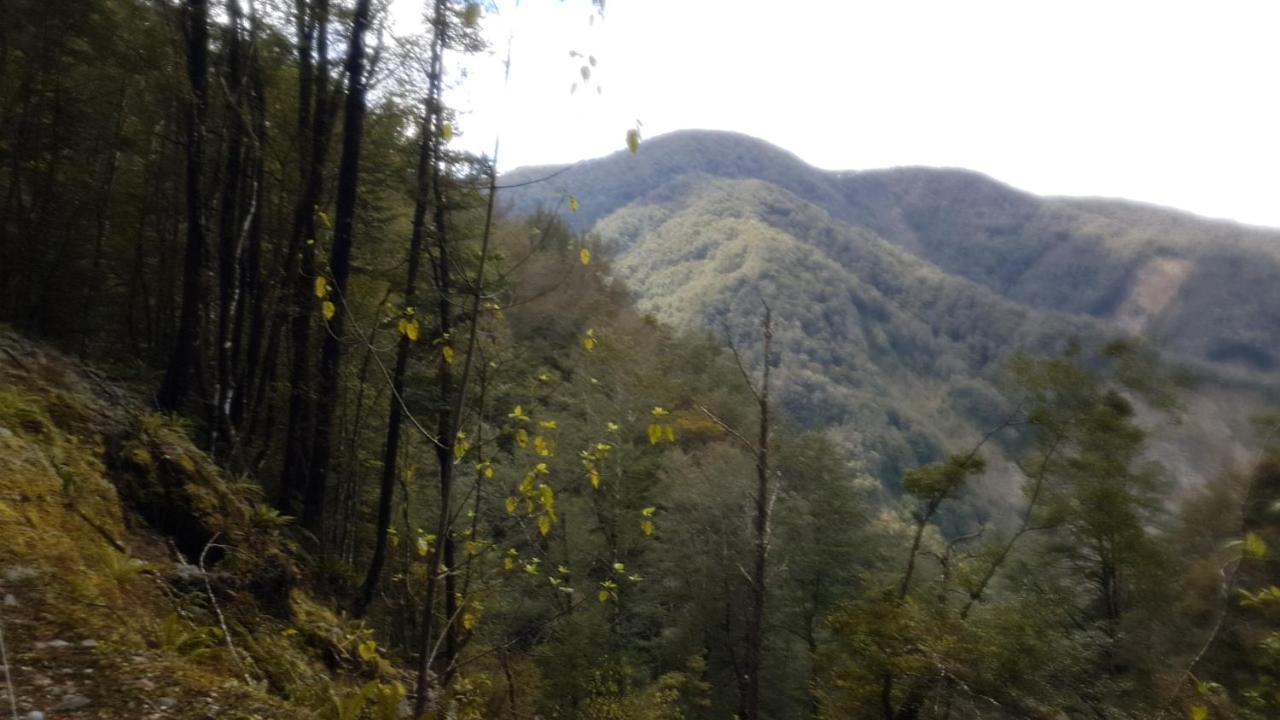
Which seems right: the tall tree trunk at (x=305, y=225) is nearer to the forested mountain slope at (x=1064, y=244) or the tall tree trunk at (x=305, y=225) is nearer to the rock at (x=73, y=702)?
the forested mountain slope at (x=1064, y=244)

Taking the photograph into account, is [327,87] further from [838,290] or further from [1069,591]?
[838,290]

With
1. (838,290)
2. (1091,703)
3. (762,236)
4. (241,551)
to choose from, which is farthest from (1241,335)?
(762,236)

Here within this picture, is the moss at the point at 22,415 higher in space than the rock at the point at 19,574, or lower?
higher

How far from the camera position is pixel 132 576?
3.92 m

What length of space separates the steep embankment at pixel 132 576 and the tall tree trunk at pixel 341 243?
2010mm

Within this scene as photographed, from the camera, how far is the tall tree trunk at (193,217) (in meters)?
6.63

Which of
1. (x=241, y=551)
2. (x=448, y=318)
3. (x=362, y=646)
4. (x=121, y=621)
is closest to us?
(x=121, y=621)

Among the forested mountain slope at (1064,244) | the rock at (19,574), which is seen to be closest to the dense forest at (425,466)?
the rock at (19,574)

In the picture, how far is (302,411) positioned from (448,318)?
2.79m

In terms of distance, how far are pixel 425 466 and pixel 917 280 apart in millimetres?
116508

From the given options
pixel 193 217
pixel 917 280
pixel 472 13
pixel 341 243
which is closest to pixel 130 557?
pixel 472 13

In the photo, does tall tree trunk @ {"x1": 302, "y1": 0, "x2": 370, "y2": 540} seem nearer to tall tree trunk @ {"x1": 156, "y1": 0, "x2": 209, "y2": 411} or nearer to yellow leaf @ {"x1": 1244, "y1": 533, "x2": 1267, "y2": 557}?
tall tree trunk @ {"x1": 156, "y1": 0, "x2": 209, "y2": 411}

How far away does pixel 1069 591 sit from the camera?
1677 cm

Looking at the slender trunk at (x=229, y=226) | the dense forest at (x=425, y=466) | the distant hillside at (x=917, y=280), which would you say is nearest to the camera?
the dense forest at (x=425, y=466)
